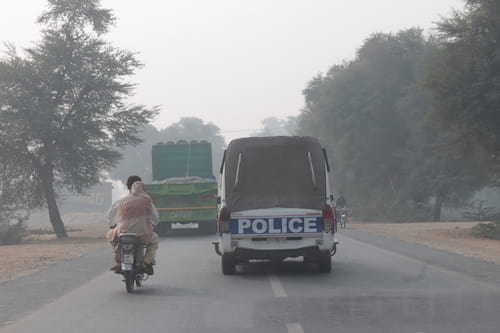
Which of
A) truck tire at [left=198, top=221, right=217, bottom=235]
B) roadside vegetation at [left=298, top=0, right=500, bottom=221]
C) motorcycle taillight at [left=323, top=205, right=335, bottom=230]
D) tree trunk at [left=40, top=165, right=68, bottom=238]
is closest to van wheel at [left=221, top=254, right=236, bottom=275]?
motorcycle taillight at [left=323, top=205, right=335, bottom=230]

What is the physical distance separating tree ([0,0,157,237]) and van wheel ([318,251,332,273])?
724 inches

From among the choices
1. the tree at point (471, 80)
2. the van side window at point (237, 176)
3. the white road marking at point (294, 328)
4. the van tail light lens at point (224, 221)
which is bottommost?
the white road marking at point (294, 328)

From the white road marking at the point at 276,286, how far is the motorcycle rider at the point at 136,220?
199cm

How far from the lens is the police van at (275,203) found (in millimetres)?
12797

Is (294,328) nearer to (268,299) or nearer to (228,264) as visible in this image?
(268,299)

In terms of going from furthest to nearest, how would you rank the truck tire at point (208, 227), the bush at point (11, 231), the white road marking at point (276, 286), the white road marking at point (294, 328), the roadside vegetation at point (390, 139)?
1. the roadside vegetation at point (390, 139)
2. the bush at point (11, 231)
3. the truck tire at point (208, 227)
4. the white road marking at point (276, 286)
5. the white road marking at point (294, 328)

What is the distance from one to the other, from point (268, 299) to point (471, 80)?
17685mm

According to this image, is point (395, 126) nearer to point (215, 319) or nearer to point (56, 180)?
point (56, 180)

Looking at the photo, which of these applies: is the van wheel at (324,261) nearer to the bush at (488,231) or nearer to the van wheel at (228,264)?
the van wheel at (228,264)

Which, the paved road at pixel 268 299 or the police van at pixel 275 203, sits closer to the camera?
the paved road at pixel 268 299

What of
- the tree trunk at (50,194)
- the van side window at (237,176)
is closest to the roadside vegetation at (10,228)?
the tree trunk at (50,194)

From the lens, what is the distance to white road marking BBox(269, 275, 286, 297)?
1075 cm

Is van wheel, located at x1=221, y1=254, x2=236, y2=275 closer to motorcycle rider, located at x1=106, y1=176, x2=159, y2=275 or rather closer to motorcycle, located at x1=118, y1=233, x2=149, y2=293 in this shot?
motorcycle rider, located at x1=106, y1=176, x2=159, y2=275

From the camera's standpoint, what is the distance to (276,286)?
11.7 m
